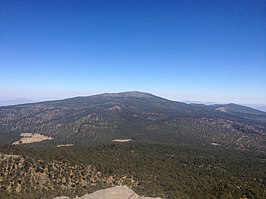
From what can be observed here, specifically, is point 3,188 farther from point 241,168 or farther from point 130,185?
point 241,168

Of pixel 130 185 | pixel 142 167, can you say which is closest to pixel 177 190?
pixel 130 185

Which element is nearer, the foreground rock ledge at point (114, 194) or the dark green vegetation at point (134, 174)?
the foreground rock ledge at point (114, 194)

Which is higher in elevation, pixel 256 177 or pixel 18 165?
pixel 18 165

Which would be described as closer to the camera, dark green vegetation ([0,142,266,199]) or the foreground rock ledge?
the foreground rock ledge

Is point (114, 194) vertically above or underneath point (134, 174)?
underneath

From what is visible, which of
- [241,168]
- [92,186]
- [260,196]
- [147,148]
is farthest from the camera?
[147,148]

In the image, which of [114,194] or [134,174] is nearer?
[114,194]

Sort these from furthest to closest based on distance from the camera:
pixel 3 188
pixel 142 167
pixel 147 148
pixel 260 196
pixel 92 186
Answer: pixel 147 148
pixel 142 167
pixel 92 186
pixel 3 188
pixel 260 196

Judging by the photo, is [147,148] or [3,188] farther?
[147,148]
